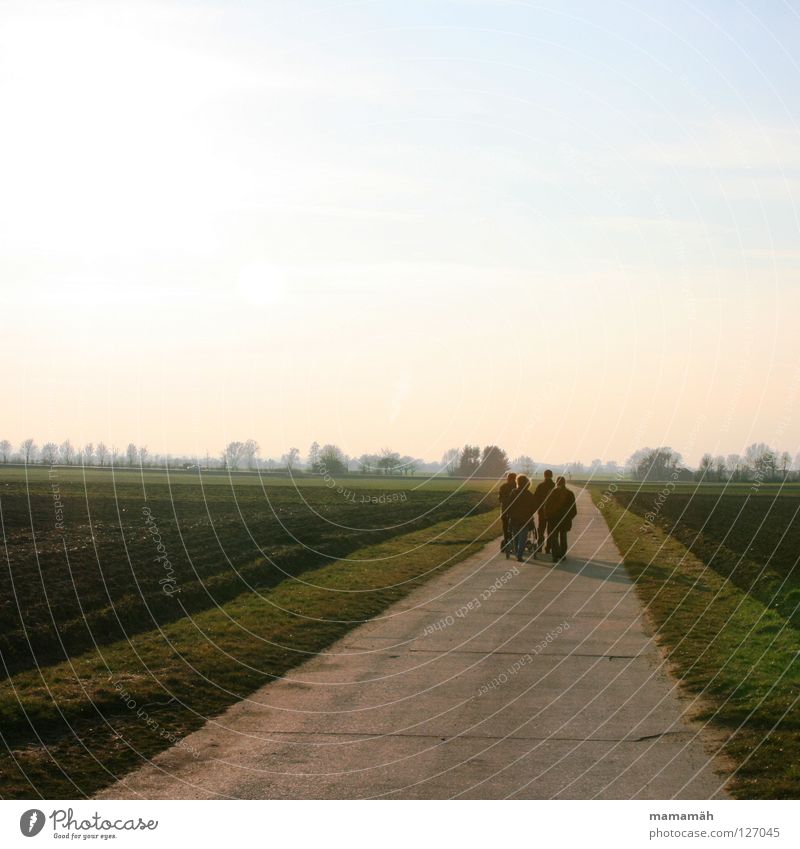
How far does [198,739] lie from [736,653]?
7.48 metres

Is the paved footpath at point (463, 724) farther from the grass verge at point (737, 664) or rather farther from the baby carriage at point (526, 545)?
the baby carriage at point (526, 545)

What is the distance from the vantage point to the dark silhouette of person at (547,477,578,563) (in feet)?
80.9

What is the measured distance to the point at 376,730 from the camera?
33.5 ft

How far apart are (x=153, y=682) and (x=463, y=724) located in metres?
3.94

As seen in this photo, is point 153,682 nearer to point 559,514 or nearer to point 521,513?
point 559,514

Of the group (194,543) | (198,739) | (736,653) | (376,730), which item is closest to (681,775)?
(376,730)

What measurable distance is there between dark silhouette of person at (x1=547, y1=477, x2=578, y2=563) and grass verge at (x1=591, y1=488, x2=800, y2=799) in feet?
5.31

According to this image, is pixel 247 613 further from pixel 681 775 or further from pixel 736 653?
pixel 681 775

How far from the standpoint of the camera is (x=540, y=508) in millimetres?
26094
